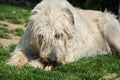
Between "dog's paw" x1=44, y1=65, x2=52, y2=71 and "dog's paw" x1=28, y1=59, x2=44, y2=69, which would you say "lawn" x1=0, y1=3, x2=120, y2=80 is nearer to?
"dog's paw" x1=44, y1=65, x2=52, y2=71

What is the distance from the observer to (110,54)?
9188 mm

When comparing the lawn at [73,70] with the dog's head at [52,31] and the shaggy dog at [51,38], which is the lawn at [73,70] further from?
the dog's head at [52,31]

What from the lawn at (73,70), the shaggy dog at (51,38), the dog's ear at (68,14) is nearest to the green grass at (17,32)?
the lawn at (73,70)

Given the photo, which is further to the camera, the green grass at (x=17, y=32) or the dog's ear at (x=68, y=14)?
the green grass at (x=17, y=32)

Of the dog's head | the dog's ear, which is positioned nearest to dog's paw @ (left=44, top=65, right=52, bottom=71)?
the dog's head

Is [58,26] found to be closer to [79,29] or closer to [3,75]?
[79,29]

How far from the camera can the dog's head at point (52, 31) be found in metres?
6.96

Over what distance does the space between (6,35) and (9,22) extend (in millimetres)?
4095

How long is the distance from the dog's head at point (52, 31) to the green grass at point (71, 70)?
0.26 meters

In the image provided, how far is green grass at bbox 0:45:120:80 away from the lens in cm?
606

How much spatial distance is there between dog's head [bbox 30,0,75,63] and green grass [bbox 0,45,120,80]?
26cm

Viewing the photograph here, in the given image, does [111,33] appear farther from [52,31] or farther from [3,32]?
[3,32]

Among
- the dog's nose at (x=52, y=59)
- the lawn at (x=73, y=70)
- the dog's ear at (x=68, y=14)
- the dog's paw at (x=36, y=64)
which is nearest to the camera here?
the lawn at (x=73, y=70)

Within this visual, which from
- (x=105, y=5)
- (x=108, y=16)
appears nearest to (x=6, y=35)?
(x=108, y=16)
